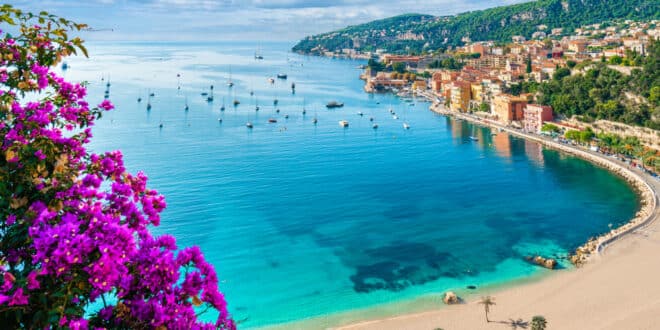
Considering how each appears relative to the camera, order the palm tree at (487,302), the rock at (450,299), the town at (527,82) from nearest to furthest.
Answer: the palm tree at (487,302)
the rock at (450,299)
the town at (527,82)

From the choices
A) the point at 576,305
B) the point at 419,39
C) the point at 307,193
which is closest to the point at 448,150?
the point at 307,193

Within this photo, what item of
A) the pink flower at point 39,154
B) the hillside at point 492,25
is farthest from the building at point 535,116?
the hillside at point 492,25

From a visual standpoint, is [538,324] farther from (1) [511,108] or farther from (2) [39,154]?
(1) [511,108]

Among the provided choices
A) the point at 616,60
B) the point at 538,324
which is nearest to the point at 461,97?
the point at 616,60

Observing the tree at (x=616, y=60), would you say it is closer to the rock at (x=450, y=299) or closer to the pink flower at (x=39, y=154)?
the rock at (x=450, y=299)

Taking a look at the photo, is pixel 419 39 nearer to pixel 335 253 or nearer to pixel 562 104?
pixel 562 104

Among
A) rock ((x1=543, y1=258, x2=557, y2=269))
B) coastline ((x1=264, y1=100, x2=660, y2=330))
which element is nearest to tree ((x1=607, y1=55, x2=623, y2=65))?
coastline ((x1=264, y1=100, x2=660, y2=330))
